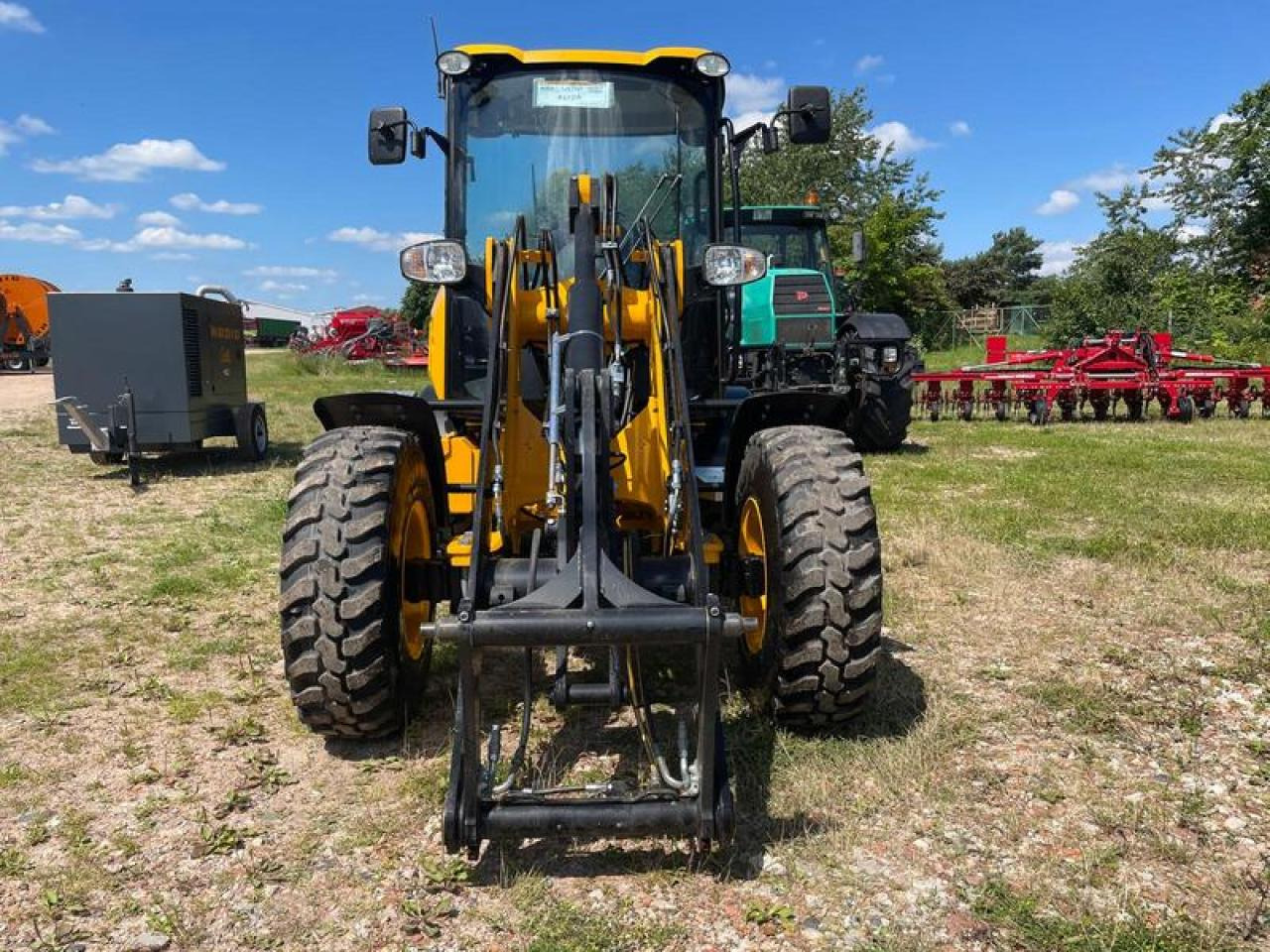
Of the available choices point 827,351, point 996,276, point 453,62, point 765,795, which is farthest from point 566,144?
point 996,276

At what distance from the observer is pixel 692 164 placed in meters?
4.93

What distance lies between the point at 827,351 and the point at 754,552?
7.94 m

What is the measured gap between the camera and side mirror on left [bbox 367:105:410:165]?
4773 millimetres

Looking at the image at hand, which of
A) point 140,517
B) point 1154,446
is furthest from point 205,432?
point 1154,446

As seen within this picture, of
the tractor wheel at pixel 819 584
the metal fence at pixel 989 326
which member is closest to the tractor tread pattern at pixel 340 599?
the tractor wheel at pixel 819 584

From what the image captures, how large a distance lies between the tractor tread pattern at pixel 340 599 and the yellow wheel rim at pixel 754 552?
4.70 ft

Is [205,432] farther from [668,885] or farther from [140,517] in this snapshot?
[668,885]

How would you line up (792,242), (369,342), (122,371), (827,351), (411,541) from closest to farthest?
(411,541) < (122,371) < (827,351) < (792,242) < (369,342)

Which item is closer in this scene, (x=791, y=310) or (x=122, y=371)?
(x=122, y=371)

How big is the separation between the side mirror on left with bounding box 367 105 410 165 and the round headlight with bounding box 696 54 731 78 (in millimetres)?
1509

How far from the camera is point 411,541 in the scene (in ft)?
12.8

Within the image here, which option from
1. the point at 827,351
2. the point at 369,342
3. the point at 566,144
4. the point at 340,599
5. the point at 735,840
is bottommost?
the point at 735,840

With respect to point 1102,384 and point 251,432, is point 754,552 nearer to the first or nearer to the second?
point 251,432

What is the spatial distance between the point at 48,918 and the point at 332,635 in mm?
1108
